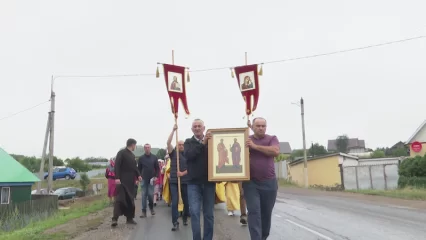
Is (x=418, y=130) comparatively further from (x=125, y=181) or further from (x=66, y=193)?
(x=125, y=181)

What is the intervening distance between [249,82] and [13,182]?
2009 centimetres

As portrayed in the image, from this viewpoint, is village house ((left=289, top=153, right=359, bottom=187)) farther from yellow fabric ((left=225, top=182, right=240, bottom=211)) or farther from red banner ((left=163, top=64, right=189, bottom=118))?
red banner ((left=163, top=64, right=189, bottom=118))

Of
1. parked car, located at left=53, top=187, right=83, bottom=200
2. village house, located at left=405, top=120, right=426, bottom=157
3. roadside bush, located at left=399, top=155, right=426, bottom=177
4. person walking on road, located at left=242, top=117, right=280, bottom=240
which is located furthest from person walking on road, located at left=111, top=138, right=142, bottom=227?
parked car, located at left=53, top=187, right=83, bottom=200

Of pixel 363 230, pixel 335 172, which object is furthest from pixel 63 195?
pixel 363 230

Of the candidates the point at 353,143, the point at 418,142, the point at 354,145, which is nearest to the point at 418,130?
the point at 418,142

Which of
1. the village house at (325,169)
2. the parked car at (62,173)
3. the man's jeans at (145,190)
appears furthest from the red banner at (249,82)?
the parked car at (62,173)

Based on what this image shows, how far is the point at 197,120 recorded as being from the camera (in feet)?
22.1

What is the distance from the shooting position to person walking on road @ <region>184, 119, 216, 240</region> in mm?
6371

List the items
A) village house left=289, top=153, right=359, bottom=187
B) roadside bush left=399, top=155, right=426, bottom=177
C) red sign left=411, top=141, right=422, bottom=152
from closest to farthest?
roadside bush left=399, top=155, right=426, bottom=177, red sign left=411, top=141, right=422, bottom=152, village house left=289, top=153, right=359, bottom=187

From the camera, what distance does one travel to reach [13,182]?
2445cm

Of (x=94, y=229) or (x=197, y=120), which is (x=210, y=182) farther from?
(x=94, y=229)

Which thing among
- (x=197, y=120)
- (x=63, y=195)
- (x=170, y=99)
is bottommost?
(x=63, y=195)

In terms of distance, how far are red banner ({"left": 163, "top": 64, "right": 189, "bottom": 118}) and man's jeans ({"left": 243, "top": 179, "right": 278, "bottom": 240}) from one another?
3069 millimetres

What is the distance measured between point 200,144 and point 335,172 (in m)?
32.2
